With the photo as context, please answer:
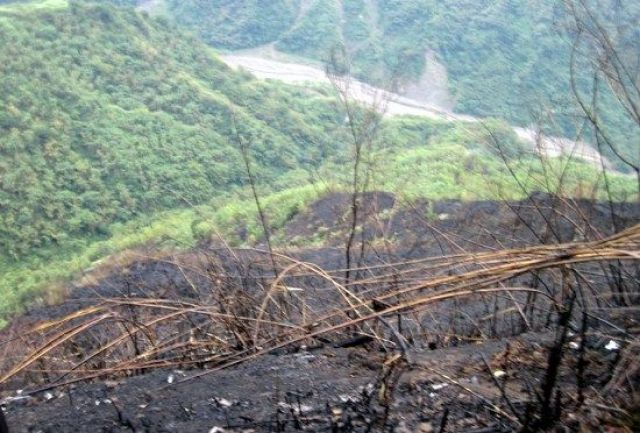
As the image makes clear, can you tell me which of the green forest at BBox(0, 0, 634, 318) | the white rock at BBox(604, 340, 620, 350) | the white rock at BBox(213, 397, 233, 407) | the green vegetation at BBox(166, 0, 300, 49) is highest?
the green vegetation at BBox(166, 0, 300, 49)

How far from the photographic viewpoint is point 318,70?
37156 millimetres

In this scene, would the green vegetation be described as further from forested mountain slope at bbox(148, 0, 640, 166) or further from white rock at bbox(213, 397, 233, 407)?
white rock at bbox(213, 397, 233, 407)

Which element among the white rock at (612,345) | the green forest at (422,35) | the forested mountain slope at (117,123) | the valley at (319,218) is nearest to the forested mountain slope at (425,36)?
the green forest at (422,35)

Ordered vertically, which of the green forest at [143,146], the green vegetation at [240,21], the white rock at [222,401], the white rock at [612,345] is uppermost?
the green vegetation at [240,21]

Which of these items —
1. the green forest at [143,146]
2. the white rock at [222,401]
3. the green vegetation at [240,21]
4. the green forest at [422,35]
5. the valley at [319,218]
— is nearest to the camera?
the valley at [319,218]

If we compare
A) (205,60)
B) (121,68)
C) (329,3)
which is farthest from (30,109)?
(329,3)

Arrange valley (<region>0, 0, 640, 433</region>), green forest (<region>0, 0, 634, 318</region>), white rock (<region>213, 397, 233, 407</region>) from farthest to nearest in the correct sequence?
green forest (<region>0, 0, 634, 318</region>) → white rock (<region>213, 397, 233, 407</region>) → valley (<region>0, 0, 640, 433</region>)

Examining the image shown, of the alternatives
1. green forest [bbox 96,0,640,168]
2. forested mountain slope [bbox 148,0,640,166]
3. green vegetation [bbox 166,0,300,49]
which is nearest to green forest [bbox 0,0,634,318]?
forested mountain slope [bbox 148,0,640,166]

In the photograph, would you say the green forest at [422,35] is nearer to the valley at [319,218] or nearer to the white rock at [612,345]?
the valley at [319,218]

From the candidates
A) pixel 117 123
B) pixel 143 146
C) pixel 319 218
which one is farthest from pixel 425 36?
pixel 319 218

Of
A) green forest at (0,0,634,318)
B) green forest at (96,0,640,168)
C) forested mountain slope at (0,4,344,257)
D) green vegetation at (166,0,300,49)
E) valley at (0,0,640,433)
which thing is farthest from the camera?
green vegetation at (166,0,300,49)

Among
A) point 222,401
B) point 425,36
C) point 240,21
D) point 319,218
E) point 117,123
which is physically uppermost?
point 425,36

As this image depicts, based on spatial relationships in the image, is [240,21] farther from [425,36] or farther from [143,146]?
[143,146]

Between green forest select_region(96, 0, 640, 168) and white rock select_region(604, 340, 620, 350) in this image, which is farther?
green forest select_region(96, 0, 640, 168)
